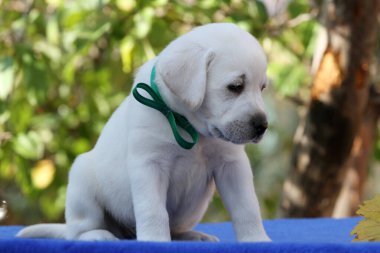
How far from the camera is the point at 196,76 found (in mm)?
1917

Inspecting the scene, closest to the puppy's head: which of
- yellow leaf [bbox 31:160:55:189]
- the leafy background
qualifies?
the leafy background

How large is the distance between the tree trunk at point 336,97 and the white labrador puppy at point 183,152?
5.21 feet

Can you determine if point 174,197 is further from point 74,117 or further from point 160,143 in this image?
point 74,117

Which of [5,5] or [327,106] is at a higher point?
[5,5]

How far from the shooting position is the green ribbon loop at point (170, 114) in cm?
197

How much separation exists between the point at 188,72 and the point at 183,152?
0.65ft

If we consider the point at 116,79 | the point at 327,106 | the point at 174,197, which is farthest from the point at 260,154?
the point at 174,197

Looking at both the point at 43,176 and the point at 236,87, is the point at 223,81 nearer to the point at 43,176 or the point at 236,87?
the point at 236,87

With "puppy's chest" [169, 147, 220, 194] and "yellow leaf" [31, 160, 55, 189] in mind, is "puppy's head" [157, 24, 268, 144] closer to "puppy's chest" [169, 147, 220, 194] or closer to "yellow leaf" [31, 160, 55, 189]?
"puppy's chest" [169, 147, 220, 194]

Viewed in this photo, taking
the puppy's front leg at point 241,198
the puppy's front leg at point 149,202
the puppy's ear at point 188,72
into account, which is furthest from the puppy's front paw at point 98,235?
the puppy's ear at point 188,72

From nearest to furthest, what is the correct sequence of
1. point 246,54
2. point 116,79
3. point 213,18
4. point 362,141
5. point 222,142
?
point 246,54, point 222,142, point 213,18, point 362,141, point 116,79

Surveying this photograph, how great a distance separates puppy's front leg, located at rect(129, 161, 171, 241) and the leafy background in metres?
1.41

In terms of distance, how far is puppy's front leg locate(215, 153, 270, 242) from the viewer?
6.52ft

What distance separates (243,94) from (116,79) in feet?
9.62
